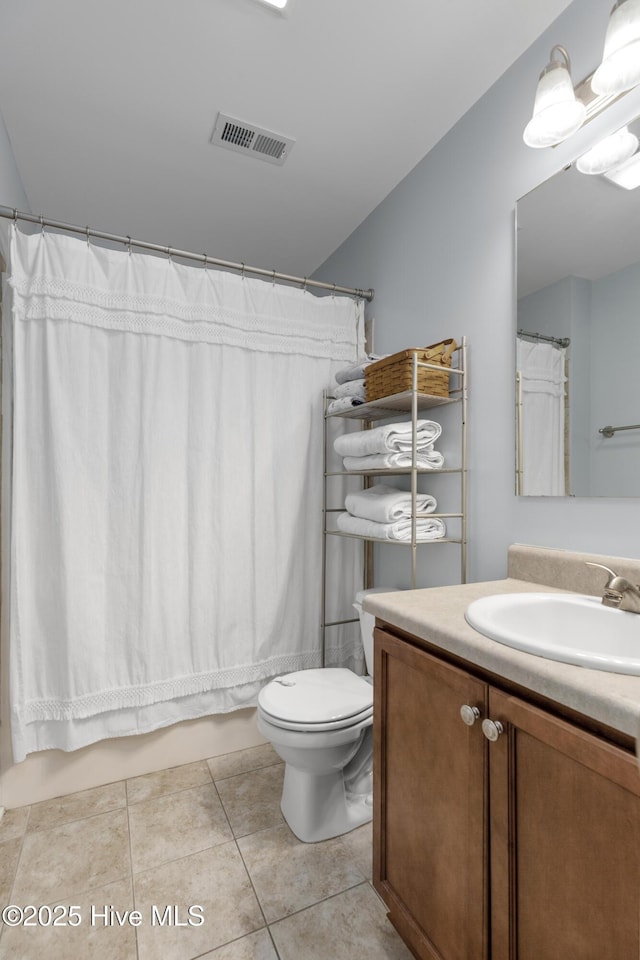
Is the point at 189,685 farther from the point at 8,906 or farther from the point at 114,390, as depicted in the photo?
the point at 114,390

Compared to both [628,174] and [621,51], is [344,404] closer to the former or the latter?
[628,174]

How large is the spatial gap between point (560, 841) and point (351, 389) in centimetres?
160

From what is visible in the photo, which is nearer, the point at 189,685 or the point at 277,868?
the point at 277,868

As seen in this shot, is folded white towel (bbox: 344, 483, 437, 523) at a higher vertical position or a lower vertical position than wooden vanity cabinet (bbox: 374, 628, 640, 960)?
higher

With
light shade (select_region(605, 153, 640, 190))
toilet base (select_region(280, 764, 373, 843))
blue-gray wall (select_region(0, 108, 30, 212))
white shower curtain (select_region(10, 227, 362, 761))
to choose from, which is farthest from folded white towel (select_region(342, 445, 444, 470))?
blue-gray wall (select_region(0, 108, 30, 212))

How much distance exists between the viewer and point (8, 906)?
1.29 m

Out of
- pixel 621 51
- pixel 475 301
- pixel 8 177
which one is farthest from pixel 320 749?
pixel 8 177

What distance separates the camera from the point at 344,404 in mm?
2014

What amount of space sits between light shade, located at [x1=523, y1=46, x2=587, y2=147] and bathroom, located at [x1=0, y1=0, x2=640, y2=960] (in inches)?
6.0

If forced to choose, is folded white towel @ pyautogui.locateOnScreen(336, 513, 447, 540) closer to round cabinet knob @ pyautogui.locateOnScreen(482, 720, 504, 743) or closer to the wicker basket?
the wicker basket

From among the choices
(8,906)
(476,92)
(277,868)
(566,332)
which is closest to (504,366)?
(566,332)

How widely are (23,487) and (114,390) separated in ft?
1.59

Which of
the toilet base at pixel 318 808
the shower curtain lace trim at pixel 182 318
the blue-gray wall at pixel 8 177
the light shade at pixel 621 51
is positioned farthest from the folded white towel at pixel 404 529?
the blue-gray wall at pixel 8 177

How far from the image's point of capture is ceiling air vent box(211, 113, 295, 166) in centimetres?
175
